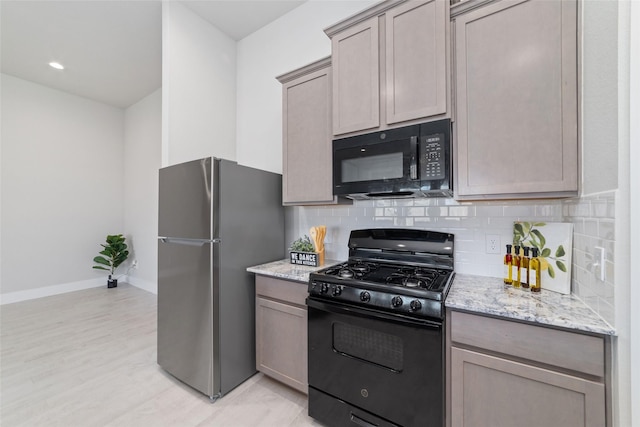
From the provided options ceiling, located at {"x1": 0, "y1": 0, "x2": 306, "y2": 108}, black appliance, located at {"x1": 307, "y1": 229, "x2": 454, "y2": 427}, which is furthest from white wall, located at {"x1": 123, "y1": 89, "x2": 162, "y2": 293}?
black appliance, located at {"x1": 307, "y1": 229, "x2": 454, "y2": 427}

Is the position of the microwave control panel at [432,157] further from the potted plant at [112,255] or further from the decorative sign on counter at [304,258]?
the potted plant at [112,255]

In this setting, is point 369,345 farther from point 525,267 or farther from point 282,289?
point 525,267

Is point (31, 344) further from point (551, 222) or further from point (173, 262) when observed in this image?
point (551, 222)

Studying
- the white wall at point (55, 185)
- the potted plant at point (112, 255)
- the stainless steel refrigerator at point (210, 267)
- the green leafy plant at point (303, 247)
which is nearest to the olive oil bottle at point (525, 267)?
the green leafy plant at point (303, 247)

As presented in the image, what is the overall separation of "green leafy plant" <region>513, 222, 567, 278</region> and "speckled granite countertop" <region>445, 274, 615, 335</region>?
13 cm

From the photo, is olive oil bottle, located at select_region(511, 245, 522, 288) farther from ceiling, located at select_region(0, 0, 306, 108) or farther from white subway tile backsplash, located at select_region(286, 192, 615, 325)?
ceiling, located at select_region(0, 0, 306, 108)

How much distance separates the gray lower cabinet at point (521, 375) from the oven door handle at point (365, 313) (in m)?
0.12

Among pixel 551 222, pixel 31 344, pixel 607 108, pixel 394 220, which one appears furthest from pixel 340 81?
pixel 31 344

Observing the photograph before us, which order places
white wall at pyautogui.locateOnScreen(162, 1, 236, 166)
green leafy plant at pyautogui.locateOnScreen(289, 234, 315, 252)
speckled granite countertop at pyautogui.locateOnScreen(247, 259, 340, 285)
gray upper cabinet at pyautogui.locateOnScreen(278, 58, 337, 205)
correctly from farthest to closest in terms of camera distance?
white wall at pyautogui.locateOnScreen(162, 1, 236, 166) < green leafy plant at pyautogui.locateOnScreen(289, 234, 315, 252) < gray upper cabinet at pyautogui.locateOnScreen(278, 58, 337, 205) < speckled granite countertop at pyautogui.locateOnScreen(247, 259, 340, 285)

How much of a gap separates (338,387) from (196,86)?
2921mm

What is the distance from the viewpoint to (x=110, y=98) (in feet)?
15.2

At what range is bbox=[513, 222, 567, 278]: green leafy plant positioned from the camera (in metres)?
1.33

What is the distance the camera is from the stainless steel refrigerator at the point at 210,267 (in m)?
1.83

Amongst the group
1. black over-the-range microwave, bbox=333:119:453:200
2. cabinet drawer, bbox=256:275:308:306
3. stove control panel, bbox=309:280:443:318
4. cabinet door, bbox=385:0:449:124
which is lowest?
cabinet drawer, bbox=256:275:308:306
